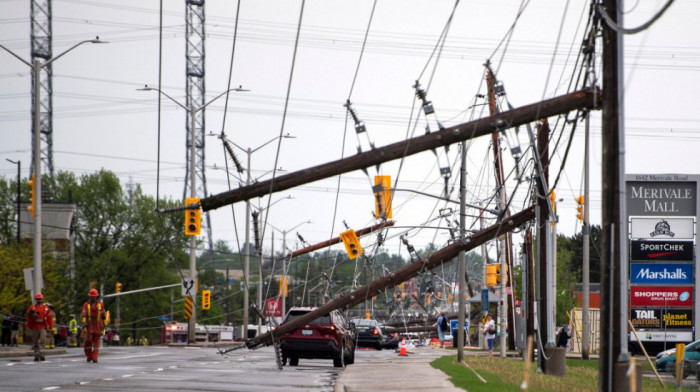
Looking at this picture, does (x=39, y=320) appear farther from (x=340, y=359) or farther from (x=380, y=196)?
(x=380, y=196)

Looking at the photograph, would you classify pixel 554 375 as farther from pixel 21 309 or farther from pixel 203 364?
pixel 21 309

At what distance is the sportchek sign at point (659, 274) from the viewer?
4253 centimetres

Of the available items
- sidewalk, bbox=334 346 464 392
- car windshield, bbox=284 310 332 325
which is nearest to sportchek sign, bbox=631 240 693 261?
car windshield, bbox=284 310 332 325

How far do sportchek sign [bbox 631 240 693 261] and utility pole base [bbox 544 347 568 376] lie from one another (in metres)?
20.3

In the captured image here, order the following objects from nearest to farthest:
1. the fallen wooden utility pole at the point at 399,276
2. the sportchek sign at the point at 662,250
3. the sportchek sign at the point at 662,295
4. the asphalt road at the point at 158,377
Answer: the asphalt road at the point at 158,377 < the fallen wooden utility pole at the point at 399,276 < the sportchek sign at the point at 662,250 < the sportchek sign at the point at 662,295

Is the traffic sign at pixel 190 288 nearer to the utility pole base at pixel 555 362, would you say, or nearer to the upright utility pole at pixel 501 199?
the upright utility pole at pixel 501 199

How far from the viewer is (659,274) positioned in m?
42.8

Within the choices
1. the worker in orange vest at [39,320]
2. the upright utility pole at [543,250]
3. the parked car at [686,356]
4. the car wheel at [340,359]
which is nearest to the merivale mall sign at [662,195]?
the parked car at [686,356]

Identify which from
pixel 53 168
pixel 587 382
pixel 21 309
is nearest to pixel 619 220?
pixel 587 382

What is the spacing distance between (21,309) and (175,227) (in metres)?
18.2

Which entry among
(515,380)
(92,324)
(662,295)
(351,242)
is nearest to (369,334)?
(351,242)

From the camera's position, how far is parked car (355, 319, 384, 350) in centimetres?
4744

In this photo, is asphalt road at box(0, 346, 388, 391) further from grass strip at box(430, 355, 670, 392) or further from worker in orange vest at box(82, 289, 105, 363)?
grass strip at box(430, 355, 670, 392)

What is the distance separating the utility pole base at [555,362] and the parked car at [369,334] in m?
24.3
